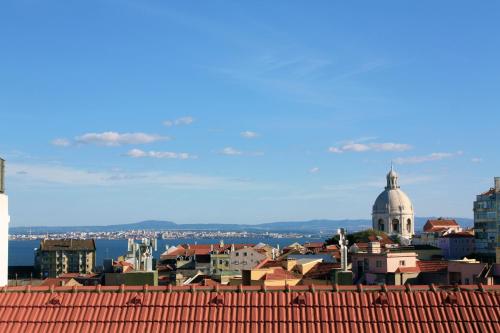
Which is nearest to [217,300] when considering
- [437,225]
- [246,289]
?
[246,289]

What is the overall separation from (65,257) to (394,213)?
256 feet

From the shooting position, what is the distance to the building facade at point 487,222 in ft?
345

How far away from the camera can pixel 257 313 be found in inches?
669

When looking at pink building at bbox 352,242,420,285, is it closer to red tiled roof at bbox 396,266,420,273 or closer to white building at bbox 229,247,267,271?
red tiled roof at bbox 396,266,420,273

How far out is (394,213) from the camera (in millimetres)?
186750

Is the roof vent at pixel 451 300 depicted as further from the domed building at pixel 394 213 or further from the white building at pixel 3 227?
the domed building at pixel 394 213

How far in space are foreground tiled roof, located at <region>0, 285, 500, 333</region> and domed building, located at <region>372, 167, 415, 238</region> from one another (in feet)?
558

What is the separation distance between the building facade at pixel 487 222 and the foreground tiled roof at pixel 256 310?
293 ft

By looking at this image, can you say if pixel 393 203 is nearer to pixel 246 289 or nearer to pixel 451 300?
pixel 246 289

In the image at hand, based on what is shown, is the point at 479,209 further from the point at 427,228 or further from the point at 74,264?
the point at 74,264

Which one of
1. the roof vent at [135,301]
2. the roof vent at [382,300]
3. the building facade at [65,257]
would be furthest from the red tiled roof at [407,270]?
the building facade at [65,257]

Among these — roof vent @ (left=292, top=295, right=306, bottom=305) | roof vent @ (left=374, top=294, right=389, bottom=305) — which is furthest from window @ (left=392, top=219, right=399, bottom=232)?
roof vent @ (left=292, top=295, right=306, bottom=305)

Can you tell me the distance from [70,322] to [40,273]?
143154 millimetres

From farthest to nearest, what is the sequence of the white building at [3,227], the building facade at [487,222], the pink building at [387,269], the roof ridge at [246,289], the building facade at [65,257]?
the building facade at [65,257] → the building facade at [487,222] → the pink building at [387,269] → the white building at [3,227] → the roof ridge at [246,289]
